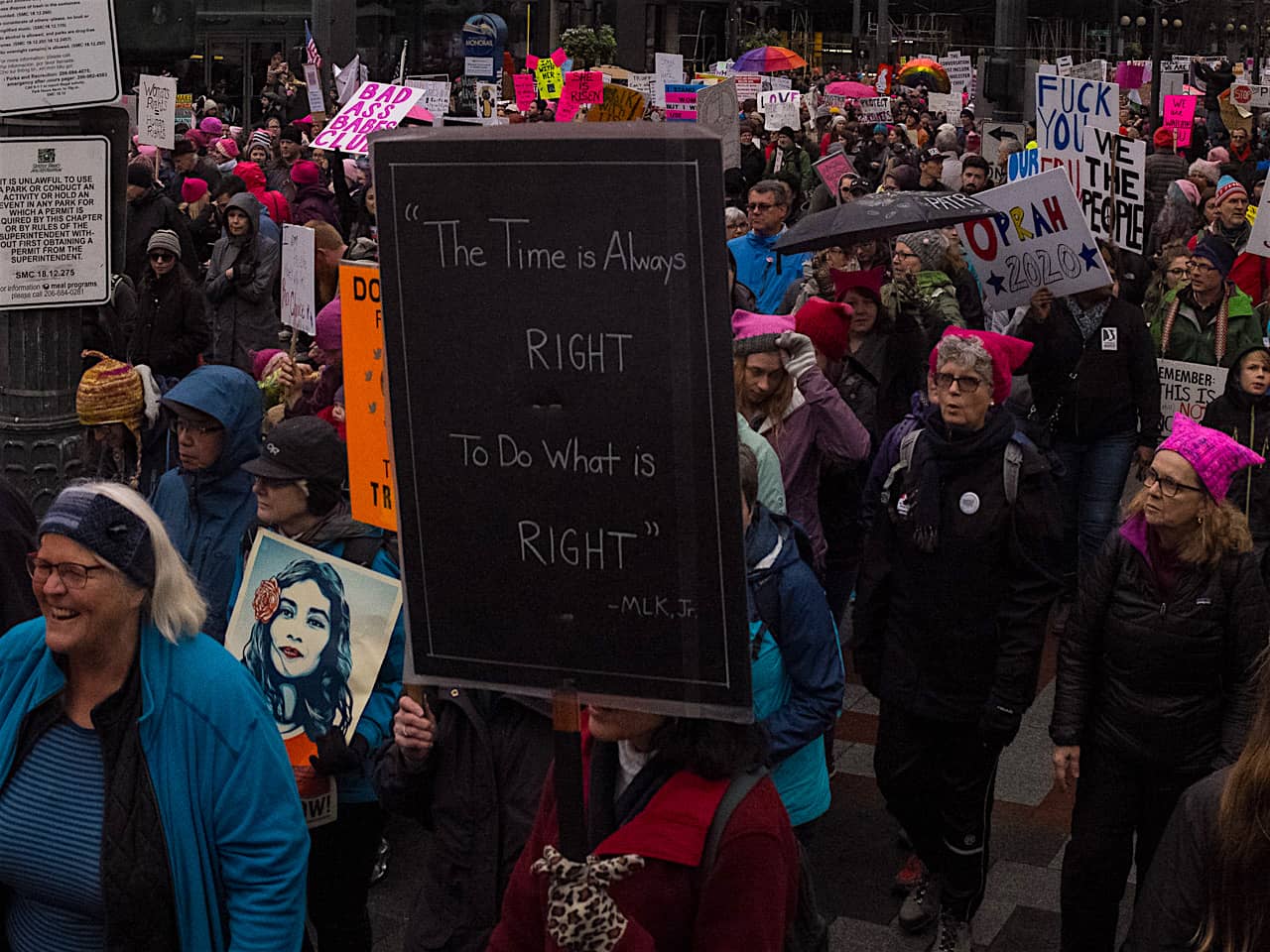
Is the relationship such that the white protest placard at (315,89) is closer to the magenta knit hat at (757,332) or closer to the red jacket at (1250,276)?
the red jacket at (1250,276)

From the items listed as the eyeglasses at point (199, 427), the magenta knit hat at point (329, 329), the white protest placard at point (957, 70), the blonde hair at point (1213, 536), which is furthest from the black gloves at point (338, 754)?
the white protest placard at point (957, 70)

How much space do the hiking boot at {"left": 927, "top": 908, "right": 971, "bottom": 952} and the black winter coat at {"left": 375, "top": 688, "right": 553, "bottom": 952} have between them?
1949mm

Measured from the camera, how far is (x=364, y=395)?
4.61m

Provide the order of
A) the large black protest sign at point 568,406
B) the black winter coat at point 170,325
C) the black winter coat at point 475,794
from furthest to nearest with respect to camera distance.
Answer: the black winter coat at point 170,325 → the black winter coat at point 475,794 → the large black protest sign at point 568,406

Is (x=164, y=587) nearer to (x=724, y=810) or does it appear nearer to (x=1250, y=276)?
(x=724, y=810)

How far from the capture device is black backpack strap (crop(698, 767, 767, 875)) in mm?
2871

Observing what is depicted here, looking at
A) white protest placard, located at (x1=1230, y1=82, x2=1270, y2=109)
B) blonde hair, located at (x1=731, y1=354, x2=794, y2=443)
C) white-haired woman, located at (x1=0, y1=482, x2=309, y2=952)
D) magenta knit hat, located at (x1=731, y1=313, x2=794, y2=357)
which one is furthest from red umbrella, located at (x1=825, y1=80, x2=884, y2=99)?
white-haired woman, located at (x1=0, y1=482, x2=309, y2=952)

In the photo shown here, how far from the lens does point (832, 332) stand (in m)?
7.00

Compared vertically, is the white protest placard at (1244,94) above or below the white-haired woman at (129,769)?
above

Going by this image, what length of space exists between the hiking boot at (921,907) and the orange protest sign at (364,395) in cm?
210

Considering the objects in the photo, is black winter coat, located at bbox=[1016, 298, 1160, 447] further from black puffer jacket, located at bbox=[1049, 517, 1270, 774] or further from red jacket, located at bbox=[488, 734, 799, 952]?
red jacket, located at bbox=[488, 734, 799, 952]

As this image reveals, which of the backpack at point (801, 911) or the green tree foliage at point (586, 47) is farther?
the green tree foliage at point (586, 47)

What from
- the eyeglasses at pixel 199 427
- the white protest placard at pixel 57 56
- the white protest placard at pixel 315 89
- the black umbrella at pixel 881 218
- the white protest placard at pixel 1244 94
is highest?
the white protest placard at pixel 57 56

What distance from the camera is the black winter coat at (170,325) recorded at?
9.80 metres
